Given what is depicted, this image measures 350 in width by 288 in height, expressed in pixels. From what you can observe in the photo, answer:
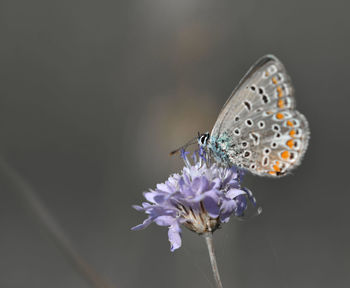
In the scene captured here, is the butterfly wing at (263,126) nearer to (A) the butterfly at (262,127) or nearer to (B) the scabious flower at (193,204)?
(A) the butterfly at (262,127)

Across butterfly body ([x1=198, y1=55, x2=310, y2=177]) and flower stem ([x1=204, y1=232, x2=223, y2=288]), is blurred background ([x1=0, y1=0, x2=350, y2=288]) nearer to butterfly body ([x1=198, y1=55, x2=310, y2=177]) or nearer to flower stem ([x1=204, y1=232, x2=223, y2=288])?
flower stem ([x1=204, y1=232, x2=223, y2=288])

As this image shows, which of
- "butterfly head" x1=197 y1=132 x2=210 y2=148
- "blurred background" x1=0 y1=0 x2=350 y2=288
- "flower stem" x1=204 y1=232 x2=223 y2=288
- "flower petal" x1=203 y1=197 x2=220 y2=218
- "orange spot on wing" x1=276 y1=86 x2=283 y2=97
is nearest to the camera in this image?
"flower stem" x1=204 y1=232 x2=223 y2=288

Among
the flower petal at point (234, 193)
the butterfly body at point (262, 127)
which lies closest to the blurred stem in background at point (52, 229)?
the flower petal at point (234, 193)

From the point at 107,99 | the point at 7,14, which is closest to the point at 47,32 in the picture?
the point at 7,14

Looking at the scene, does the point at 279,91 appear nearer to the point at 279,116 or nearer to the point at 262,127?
the point at 279,116

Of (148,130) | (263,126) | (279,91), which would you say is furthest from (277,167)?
(148,130)

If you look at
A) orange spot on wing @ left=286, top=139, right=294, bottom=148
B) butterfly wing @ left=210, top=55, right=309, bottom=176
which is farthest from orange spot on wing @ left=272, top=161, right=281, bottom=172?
orange spot on wing @ left=286, top=139, right=294, bottom=148

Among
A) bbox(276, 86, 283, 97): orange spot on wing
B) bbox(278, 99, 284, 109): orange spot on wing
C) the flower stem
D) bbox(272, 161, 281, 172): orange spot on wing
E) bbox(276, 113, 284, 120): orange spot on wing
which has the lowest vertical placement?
the flower stem
